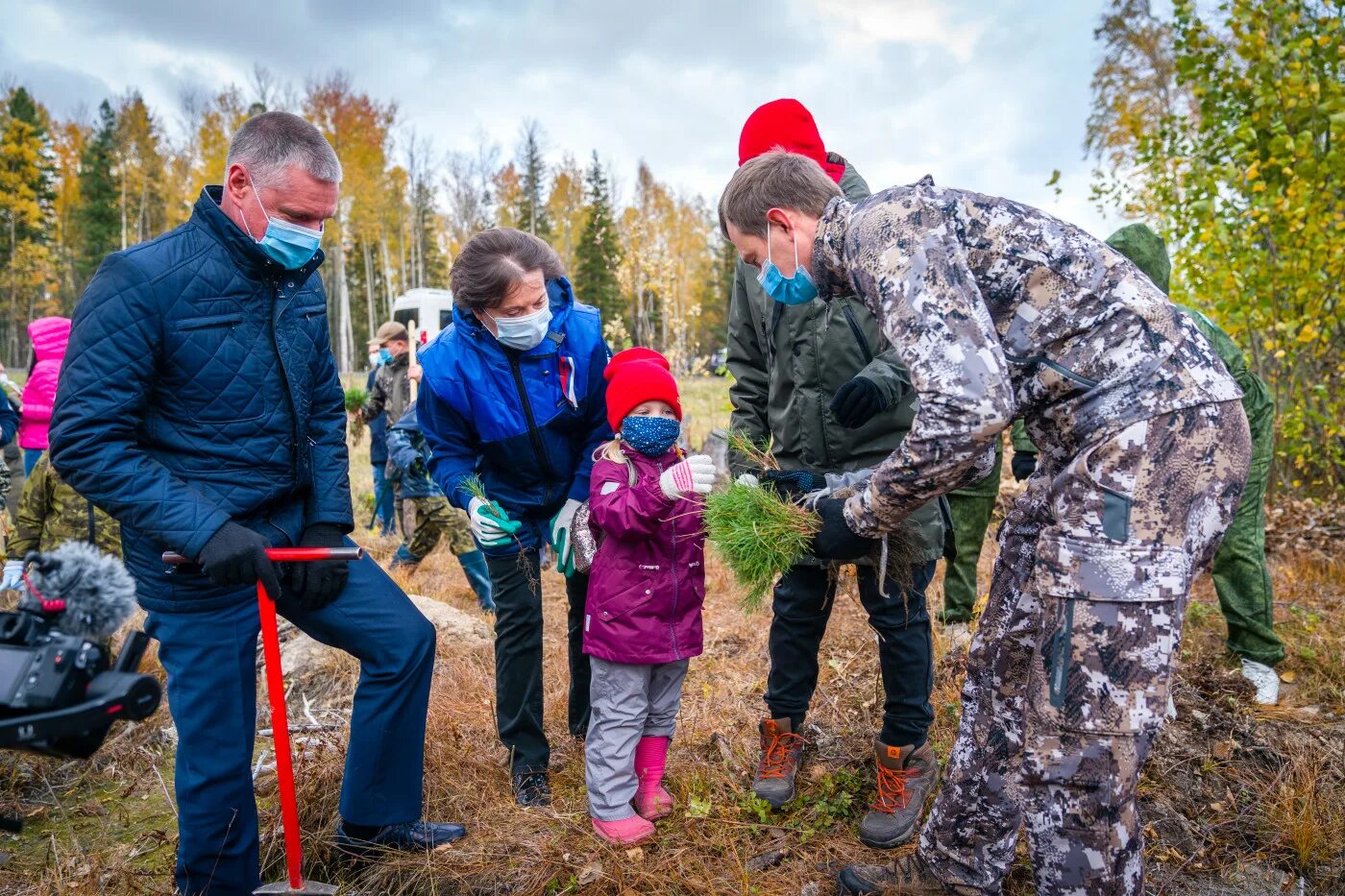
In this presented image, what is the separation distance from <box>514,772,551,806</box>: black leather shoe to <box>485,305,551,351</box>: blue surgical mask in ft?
5.47

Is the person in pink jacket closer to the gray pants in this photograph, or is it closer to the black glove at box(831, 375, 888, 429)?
the gray pants

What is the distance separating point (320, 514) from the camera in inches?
106

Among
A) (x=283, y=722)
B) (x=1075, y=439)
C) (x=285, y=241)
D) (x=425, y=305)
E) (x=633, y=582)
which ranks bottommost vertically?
(x=283, y=722)

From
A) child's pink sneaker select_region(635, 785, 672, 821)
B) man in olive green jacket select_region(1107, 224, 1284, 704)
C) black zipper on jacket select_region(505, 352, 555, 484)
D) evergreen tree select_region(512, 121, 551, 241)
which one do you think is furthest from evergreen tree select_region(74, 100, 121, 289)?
man in olive green jacket select_region(1107, 224, 1284, 704)

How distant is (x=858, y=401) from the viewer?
8.40ft

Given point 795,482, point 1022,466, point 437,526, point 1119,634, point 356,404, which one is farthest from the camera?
point 356,404

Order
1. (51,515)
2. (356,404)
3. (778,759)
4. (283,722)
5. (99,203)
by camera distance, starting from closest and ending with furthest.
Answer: (283,722) → (778,759) → (51,515) → (356,404) → (99,203)

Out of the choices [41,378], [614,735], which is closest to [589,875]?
[614,735]

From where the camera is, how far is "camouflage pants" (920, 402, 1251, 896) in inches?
71.3

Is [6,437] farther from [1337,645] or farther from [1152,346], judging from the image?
[1337,645]

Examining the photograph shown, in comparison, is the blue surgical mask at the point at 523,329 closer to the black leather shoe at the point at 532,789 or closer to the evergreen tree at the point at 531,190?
the black leather shoe at the point at 532,789

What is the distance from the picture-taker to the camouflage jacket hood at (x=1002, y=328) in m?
1.77

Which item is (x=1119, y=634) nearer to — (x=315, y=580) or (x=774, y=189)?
(x=774, y=189)

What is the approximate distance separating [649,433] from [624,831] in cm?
139
